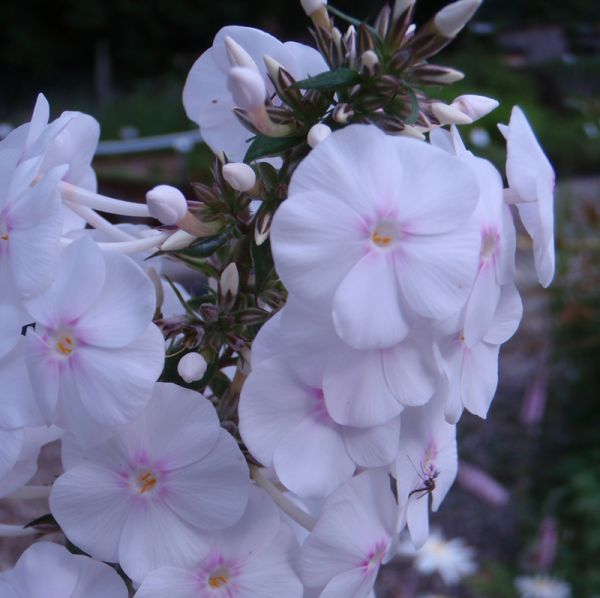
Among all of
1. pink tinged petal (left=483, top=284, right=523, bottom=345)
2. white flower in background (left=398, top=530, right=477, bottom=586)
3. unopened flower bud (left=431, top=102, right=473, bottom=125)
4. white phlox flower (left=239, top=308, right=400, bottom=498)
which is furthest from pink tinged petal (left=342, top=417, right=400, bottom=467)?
white flower in background (left=398, top=530, right=477, bottom=586)

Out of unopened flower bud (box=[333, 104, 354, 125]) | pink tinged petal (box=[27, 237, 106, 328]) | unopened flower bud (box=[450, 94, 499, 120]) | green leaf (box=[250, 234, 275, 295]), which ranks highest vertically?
unopened flower bud (box=[333, 104, 354, 125])

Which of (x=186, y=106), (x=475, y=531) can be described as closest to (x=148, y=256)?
(x=186, y=106)

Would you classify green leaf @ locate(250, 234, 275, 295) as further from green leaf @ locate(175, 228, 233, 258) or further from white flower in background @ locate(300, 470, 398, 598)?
white flower in background @ locate(300, 470, 398, 598)

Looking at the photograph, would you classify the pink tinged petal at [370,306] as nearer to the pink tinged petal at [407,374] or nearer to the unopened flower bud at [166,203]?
the pink tinged petal at [407,374]

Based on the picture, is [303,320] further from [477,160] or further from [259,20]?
[259,20]

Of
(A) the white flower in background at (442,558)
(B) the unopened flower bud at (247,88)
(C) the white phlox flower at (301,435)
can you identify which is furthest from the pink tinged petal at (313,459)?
(A) the white flower in background at (442,558)

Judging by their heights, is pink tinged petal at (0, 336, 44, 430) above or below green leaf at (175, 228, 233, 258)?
below
